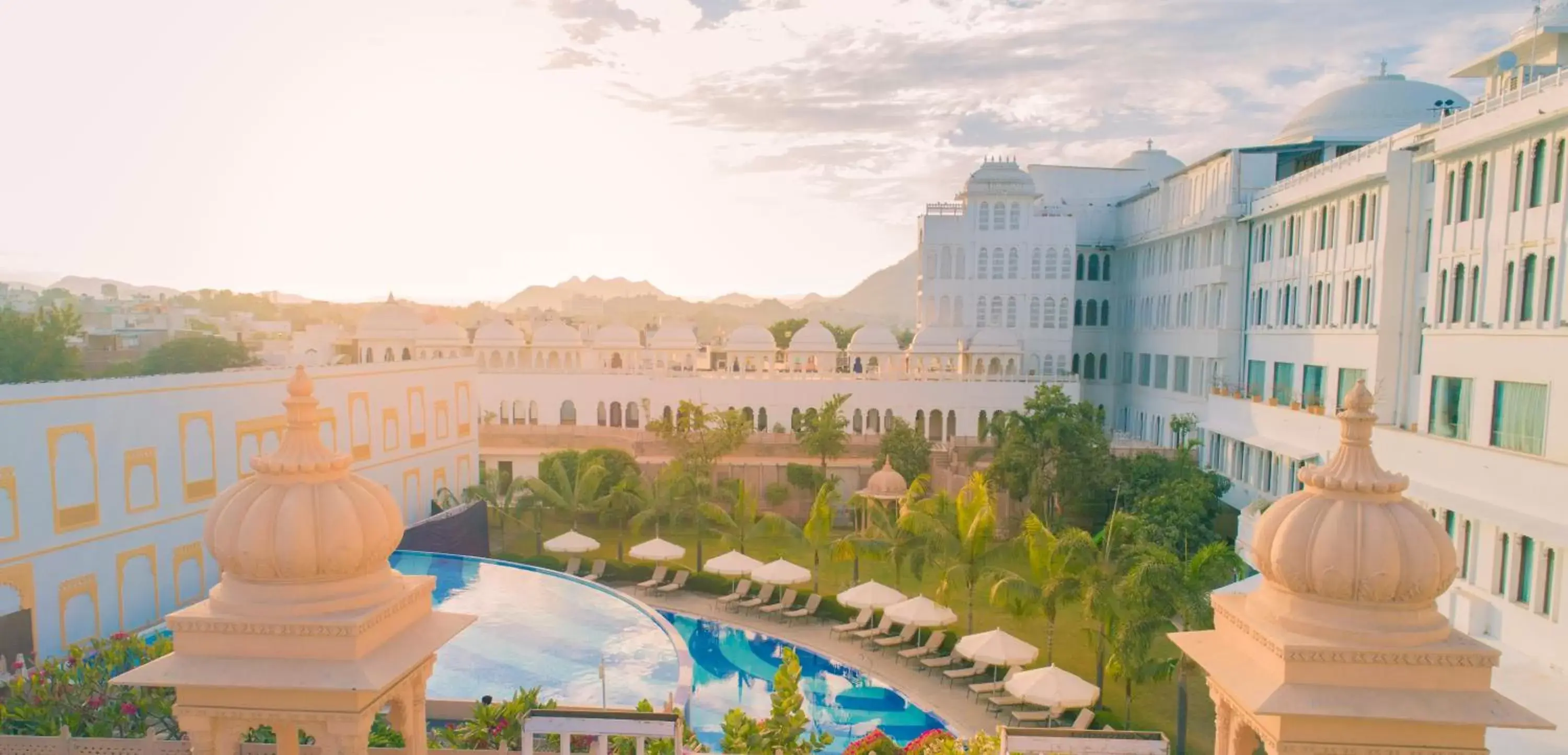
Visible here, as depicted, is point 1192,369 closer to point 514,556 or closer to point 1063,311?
point 1063,311

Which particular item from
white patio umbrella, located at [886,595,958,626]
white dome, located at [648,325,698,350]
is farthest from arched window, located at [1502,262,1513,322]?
white dome, located at [648,325,698,350]

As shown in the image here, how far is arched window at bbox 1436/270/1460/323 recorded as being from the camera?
21.6 m

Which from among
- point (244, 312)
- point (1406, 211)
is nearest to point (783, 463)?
point (1406, 211)

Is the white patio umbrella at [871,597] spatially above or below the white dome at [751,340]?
below

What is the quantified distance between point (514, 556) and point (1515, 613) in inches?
922

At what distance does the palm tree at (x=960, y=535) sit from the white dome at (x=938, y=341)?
22552 millimetres

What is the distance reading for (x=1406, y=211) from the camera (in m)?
24.7

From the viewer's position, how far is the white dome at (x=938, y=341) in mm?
45250

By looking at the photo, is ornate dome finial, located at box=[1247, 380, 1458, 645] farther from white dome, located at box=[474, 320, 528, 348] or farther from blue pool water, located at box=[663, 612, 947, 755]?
white dome, located at box=[474, 320, 528, 348]

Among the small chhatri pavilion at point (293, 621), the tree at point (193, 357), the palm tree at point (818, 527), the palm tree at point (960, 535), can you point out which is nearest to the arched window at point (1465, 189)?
the palm tree at point (960, 535)

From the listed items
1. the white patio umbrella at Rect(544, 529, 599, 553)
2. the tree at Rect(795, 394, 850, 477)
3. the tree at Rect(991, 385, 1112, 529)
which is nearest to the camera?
the white patio umbrella at Rect(544, 529, 599, 553)

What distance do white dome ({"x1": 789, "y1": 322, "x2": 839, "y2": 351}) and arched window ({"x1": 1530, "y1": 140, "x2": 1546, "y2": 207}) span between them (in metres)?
30.0

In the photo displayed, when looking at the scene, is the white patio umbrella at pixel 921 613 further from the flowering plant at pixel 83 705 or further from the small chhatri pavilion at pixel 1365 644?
the small chhatri pavilion at pixel 1365 644

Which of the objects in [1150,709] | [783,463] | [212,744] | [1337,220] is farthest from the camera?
[783,463]
